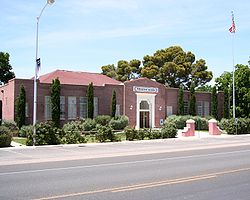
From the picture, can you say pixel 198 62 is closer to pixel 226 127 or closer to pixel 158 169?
pixel 226 127

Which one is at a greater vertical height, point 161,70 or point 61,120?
point 161,70

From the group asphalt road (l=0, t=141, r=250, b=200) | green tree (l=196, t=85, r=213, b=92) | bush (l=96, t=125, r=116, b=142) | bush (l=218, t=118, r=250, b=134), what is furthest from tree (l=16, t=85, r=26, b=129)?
green tree (l=196, t=85, r=213, b=92)

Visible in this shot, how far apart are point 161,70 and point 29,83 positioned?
31279 millimetres

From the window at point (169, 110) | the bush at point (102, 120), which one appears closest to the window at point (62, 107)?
the bush at point (102, 120)

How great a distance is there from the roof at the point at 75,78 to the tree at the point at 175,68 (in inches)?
747

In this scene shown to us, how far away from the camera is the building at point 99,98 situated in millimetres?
38525

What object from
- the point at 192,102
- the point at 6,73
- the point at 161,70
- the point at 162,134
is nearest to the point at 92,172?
the point at 162,134

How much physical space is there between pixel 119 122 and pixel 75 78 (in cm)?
834

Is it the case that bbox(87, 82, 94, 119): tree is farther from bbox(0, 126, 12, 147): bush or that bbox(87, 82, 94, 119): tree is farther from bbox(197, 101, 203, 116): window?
bbox(197, 101, 203, 116): window

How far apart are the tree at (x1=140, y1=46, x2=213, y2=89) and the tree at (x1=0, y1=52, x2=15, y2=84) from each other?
25.0 metres

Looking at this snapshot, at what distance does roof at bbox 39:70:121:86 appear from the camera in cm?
4256

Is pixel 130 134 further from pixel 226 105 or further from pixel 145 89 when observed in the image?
pixel 226 105

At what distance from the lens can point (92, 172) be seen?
12.5 m

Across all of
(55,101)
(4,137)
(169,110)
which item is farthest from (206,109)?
(4,137)
